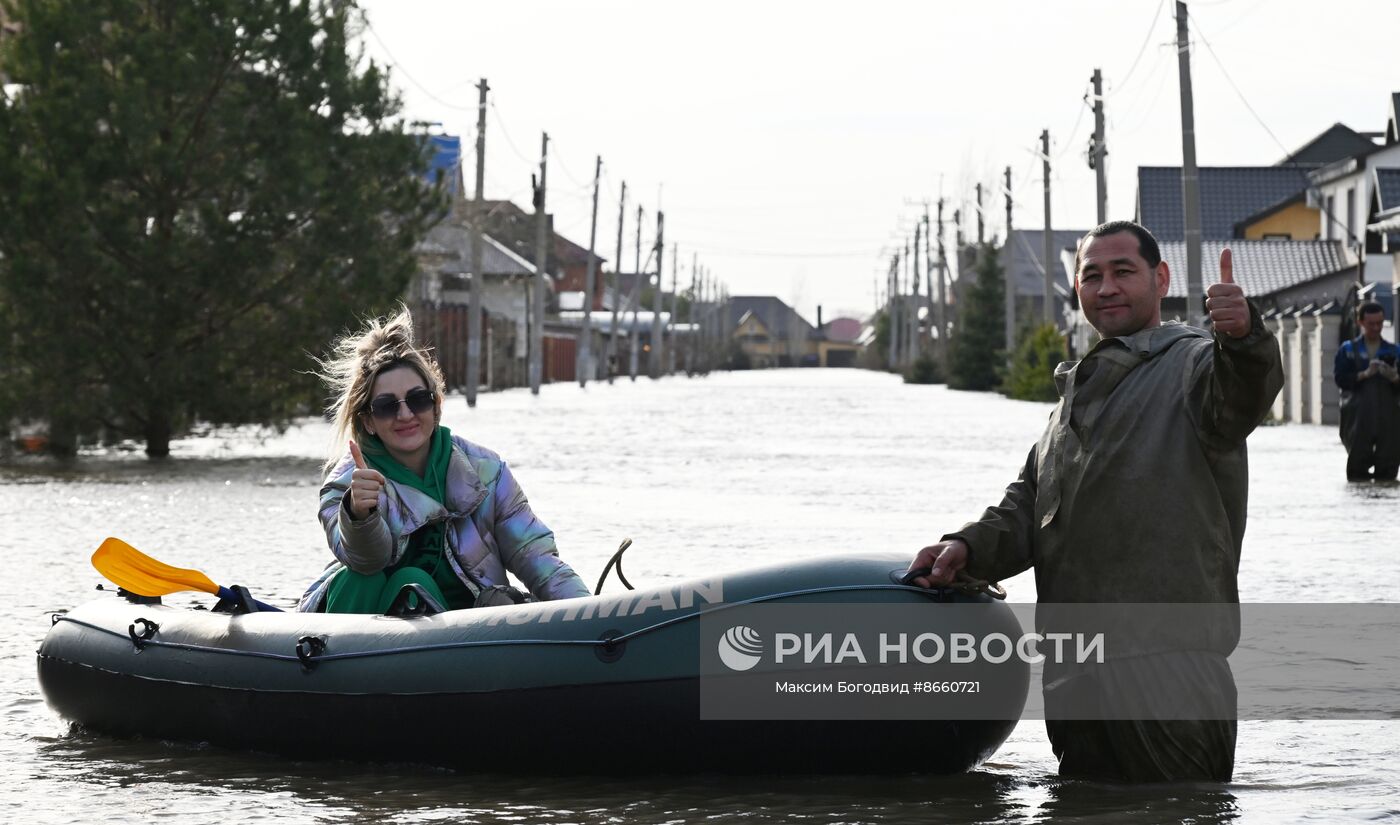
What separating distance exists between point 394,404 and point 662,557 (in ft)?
22.1

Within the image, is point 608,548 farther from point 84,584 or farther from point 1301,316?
point 1301,316

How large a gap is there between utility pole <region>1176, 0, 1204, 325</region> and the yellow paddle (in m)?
26.8

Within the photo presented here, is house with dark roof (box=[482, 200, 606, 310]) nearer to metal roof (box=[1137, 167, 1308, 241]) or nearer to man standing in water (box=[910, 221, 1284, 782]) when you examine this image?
metal roof (box=[1137, 167, 1308, 241])

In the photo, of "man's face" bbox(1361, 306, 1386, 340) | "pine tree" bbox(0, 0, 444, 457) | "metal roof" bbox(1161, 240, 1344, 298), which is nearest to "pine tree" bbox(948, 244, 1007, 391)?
"metal roof" bbox(1161, 240, 1344, 298)

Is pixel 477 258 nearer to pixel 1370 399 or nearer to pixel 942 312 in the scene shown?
pixel 1370 399

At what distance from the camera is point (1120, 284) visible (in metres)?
6.36

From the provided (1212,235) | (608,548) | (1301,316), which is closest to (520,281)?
(1212,235)

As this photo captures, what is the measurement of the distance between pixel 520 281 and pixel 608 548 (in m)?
75.5

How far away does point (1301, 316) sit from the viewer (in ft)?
129

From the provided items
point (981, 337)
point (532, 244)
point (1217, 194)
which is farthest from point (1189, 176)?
point (532, 244)

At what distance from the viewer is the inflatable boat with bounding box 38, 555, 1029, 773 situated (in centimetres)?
666

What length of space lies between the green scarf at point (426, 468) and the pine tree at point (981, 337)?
7198 cm

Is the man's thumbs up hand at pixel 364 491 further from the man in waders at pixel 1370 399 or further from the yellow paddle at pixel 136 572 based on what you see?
the man in waders at pixel 1370 399

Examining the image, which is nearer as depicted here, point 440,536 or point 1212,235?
point 440,536
